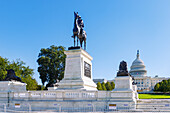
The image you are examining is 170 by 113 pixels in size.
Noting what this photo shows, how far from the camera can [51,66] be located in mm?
57125

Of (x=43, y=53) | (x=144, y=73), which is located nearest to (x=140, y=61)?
(x=144, y=73)

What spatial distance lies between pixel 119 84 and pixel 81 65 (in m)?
7.08

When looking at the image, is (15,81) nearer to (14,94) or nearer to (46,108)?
(14,94)

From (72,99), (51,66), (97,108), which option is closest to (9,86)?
(72,99)

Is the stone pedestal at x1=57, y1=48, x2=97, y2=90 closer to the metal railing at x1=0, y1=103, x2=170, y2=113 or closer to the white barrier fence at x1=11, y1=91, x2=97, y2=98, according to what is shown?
the white barrier fence at x1=11, y1=91, x2=97, y2=98

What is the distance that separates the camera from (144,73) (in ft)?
623

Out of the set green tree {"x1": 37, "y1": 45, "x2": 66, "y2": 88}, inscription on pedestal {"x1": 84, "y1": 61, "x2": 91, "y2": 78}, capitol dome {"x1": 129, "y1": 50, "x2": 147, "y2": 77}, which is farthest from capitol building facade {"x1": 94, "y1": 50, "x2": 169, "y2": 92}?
inscription on pedestal {"x1": 84, "y1": 61, "x2": 91, "y2": 78}

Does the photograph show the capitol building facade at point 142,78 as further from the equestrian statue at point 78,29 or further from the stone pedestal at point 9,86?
the stone pedestal at point 9,86

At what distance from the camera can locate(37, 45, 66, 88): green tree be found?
56812 millimetres

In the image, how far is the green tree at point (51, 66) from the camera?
5681 centimetres

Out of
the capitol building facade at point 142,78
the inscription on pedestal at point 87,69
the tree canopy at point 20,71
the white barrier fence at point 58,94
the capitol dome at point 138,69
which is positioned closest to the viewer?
the white barrier fence at point 58,94

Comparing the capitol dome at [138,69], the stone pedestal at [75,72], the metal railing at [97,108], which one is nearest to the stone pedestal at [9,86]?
the metal railing at [97,108]

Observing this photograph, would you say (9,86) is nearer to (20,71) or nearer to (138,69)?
(20,71)

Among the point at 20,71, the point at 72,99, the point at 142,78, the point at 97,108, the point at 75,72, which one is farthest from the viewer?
the point at 142,78
